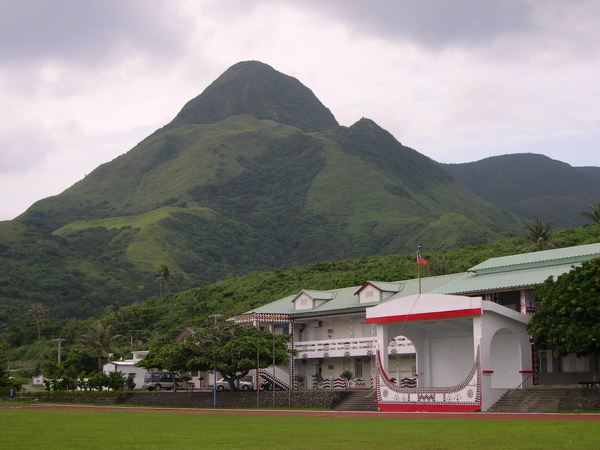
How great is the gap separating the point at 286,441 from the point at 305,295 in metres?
36.8

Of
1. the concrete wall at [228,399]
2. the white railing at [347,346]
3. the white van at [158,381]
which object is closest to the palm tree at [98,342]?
the white van at [158,381]

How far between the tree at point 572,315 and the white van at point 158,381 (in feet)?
124

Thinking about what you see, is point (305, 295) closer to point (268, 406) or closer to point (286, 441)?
point (268, 406)

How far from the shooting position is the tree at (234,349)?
162 feet

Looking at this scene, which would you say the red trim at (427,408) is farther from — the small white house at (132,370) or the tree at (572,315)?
the small white house at (132,370)

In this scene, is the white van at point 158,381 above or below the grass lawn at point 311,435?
below

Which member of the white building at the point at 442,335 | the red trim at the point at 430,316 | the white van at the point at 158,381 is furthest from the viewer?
the white van at the point at 158,381

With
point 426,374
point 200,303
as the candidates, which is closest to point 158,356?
point 426,374

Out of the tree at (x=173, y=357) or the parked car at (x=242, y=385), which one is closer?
the tree at (x=173, y=357)

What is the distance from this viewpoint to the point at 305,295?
58562 millimetres

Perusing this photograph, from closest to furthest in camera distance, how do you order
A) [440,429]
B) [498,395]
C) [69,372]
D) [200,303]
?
1. [440,429]
2. [498,395]
3. [69,372]
4. [200,303]

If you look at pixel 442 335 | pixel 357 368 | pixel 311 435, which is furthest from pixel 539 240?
pixel 311 435

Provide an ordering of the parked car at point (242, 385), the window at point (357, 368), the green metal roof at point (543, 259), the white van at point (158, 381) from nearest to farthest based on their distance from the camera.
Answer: the green metal roof at point (543, 259), the window at point (357, 368), the parked car at point (242, 385), the white van at point (158, 381)

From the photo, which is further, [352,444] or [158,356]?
[158,356]
